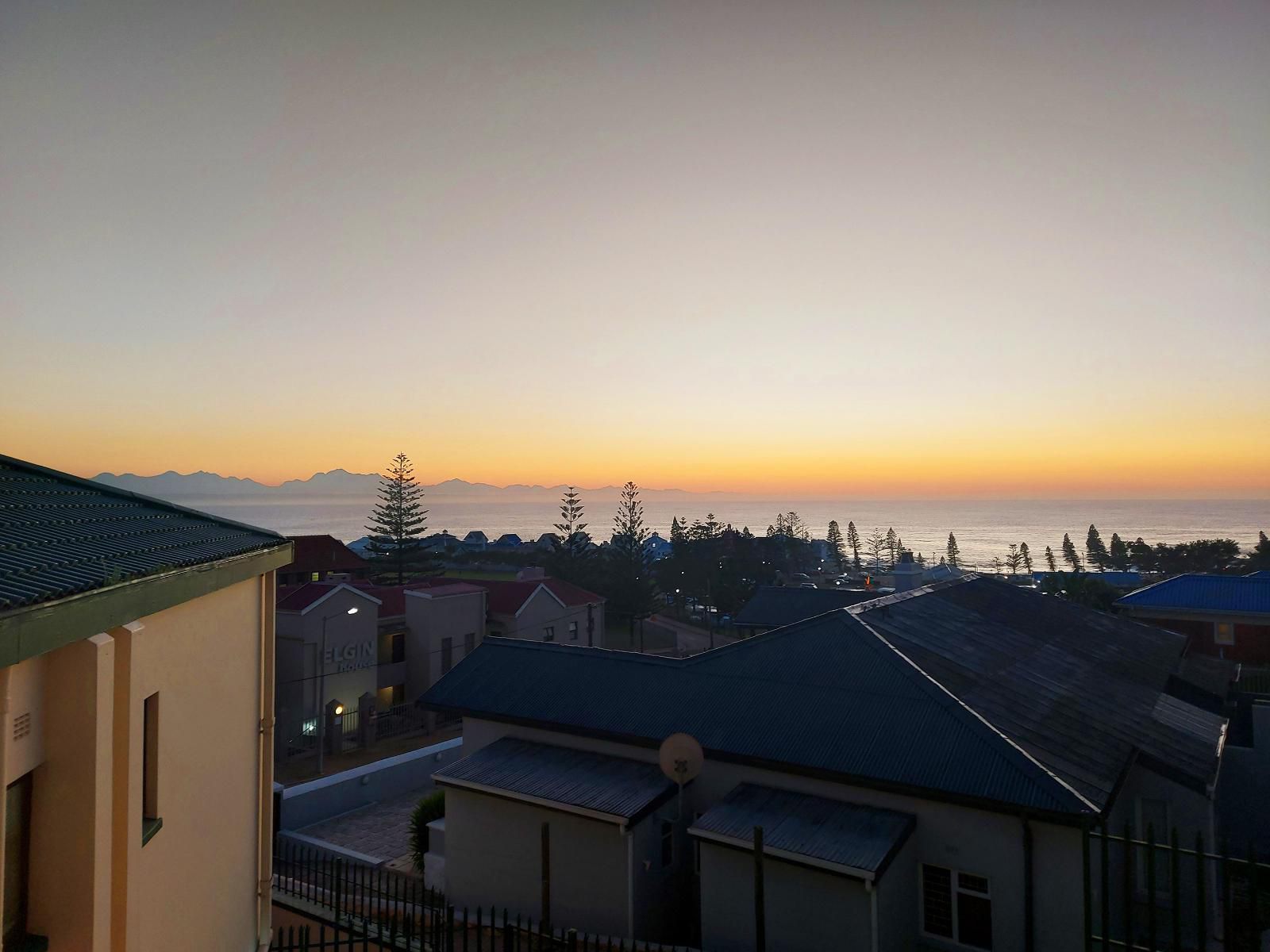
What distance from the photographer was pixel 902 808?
30.4ft

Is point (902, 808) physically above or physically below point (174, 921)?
below

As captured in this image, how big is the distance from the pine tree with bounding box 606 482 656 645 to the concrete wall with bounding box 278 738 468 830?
79.2 ft

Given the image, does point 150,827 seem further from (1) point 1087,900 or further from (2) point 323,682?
(2) point 323,682

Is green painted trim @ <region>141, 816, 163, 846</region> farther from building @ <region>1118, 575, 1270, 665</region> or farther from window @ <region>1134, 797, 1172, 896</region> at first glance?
building @ <region>1118, 575, 1270, 665</region>

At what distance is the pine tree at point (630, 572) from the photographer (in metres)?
47.2

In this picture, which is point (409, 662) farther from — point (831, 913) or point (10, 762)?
point (10, 762)

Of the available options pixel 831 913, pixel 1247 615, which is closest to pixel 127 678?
pixel 831 913

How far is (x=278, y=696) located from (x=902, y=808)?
2199 centimetres

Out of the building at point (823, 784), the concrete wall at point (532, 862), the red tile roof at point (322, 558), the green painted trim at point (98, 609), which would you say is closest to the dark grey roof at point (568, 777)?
the building at point (823, 784)

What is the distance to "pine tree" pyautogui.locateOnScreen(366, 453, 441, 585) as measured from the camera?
54656mm

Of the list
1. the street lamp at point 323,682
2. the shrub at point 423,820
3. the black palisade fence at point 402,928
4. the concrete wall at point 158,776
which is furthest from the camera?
the street lamp at point 323,682

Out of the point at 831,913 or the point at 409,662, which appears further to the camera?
the point at 409,662

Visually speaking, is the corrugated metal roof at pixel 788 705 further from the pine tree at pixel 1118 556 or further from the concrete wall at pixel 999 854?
the pine tree at pixel 1118 556

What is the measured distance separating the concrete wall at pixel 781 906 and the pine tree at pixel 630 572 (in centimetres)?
3360
